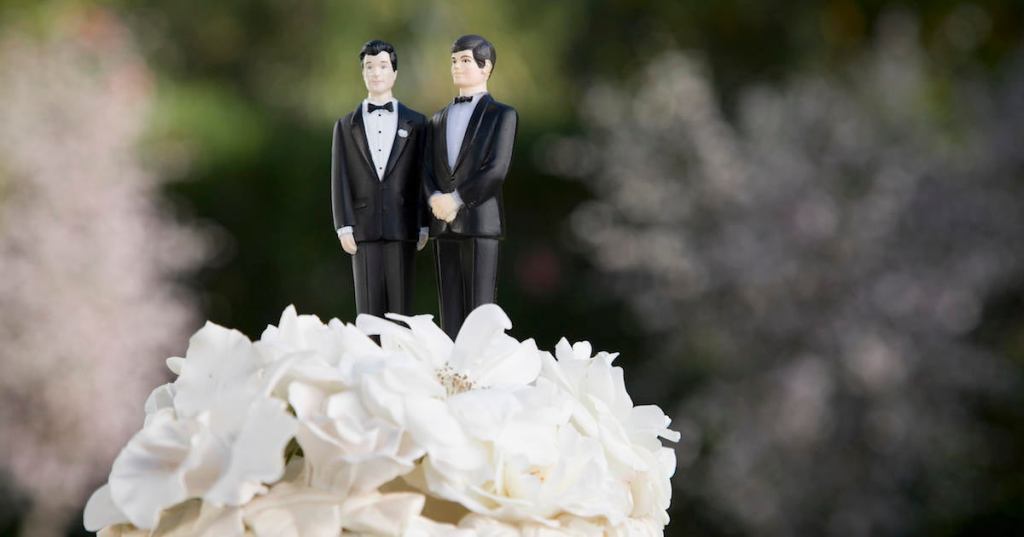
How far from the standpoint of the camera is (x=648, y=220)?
540 cm

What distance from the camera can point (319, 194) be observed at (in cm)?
559

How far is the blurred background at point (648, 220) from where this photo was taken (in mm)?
4855

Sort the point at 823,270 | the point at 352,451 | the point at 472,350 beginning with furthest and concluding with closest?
the point at 823,270, the point at 472,350, the point at 352,451

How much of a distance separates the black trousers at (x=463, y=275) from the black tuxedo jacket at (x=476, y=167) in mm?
20

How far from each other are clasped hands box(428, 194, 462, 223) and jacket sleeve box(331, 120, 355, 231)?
12 cm

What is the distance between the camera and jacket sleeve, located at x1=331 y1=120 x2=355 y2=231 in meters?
1.59

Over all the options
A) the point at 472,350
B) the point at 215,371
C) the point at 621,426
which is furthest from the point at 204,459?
the point at 621,426

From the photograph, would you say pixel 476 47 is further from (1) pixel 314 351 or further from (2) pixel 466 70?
(1) pixel 314 351

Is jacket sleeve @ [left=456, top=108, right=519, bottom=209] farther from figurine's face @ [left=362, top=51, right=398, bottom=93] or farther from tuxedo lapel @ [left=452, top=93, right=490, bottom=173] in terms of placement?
figurine's face @ [left=362, top=51, right=398, bottom=93]

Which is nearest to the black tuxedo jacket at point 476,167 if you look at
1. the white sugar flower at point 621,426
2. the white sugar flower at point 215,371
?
the white sugar flower at point 621,426

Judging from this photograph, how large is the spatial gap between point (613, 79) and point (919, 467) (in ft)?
6.86

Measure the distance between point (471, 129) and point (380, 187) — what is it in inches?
5.2

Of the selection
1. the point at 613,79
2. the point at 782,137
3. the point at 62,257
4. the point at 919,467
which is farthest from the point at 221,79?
the point at 919,467

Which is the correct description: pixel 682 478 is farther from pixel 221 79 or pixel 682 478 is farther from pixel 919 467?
pixel 221 79
